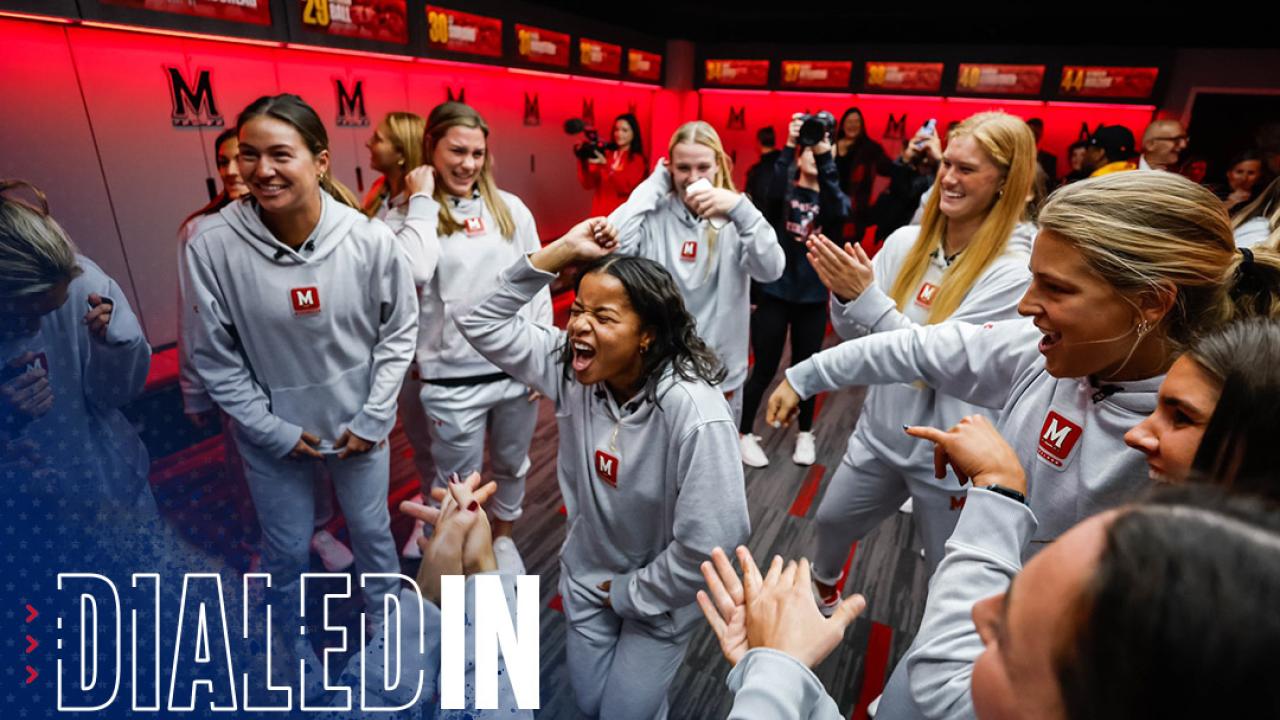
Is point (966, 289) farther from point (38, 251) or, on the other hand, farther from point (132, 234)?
point (132, 234)

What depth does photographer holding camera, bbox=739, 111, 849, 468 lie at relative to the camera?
3119mm

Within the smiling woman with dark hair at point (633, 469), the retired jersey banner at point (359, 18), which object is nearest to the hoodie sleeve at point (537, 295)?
the smiling woman with dark hair at point (633, 469)

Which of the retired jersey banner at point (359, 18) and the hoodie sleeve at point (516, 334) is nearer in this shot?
the hoodie sleeve at point (516, 334)

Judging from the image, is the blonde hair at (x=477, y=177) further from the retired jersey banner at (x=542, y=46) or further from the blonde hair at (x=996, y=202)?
the retired jersey banner at (x=542, y=46)

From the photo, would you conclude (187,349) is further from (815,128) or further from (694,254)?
(815,128)

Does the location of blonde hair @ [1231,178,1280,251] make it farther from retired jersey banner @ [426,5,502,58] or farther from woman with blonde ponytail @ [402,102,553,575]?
retired jersey banner @ [426,5,502,58]

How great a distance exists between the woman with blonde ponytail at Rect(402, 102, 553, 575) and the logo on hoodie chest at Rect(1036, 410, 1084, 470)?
1.75m

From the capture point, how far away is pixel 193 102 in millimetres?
3904

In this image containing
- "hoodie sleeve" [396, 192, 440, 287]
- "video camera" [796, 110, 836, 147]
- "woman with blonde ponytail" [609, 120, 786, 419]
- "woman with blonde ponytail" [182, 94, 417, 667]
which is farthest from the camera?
"video camera" [796, 110, 836, 147]

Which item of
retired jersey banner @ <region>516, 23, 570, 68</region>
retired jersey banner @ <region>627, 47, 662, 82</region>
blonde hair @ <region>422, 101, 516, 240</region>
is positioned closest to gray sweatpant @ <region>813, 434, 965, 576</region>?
blonde hair @ <region>422, 101, 516, 240</region>

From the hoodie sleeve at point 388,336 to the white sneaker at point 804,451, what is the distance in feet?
7.37

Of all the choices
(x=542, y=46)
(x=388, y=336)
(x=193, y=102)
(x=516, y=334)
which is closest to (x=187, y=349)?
(x=388, y=336)

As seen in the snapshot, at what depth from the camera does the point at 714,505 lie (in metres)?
1.43

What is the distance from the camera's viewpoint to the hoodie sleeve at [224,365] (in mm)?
1747
